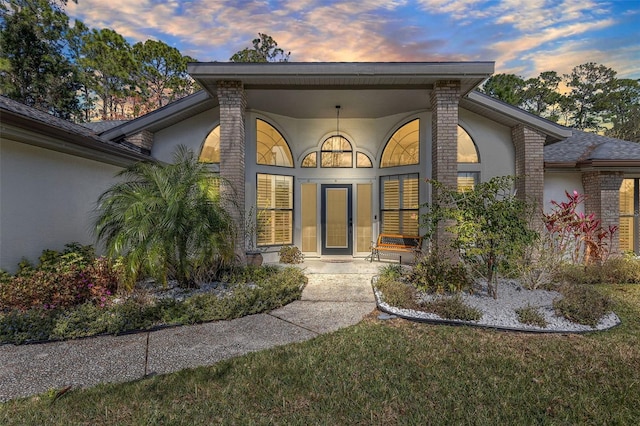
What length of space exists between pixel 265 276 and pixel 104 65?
2111cm

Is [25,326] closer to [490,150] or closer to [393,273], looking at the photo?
[393,273]

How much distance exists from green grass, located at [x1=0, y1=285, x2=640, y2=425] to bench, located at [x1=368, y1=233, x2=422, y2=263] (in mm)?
4511

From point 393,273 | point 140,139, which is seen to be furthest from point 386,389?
point 140,139

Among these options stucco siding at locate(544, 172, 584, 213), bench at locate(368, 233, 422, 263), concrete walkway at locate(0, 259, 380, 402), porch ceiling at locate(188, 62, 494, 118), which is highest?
porch ceiling at locate(188, 62, 494, 118)

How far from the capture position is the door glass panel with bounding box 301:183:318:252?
9125mm

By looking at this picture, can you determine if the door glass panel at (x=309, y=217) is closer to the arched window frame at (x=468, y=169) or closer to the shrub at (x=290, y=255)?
the shrub at (x=290, y=255)

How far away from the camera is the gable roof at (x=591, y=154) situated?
25.1 feet

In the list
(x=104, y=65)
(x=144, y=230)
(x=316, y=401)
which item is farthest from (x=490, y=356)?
(x=104, y=65)

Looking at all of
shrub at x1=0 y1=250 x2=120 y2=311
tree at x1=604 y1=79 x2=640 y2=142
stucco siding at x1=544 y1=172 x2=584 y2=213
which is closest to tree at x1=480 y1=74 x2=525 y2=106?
tree at x1=604 y1=79 x2=640 y2=142

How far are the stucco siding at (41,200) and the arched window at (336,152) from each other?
5629mm

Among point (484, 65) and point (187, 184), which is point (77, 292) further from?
point (484, 65)

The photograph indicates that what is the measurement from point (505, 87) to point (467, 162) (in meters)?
14.8

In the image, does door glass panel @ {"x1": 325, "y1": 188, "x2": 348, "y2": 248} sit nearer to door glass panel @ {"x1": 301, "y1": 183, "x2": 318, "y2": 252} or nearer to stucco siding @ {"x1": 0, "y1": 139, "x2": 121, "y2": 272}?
door glass panel @ {"x1": 301, "y1": 183, "x2": 318, "y2": 252}

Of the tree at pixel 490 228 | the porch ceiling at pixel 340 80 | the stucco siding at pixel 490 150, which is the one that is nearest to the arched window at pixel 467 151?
the stucco siding at pixel 490 150
